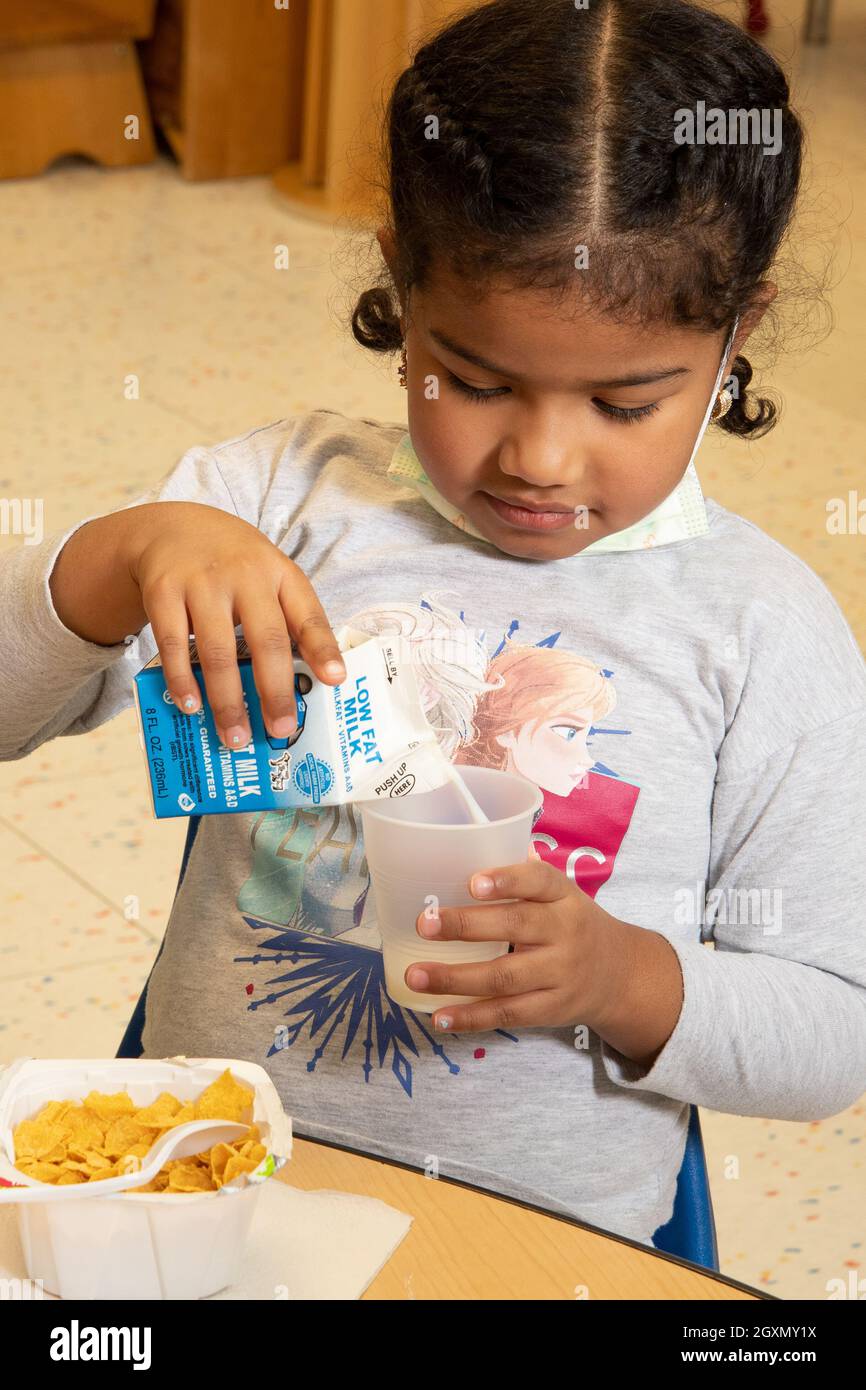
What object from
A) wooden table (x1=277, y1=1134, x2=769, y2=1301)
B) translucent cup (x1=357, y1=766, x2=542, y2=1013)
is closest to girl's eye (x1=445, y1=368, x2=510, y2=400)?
translucent cup (x1=357, y1=766, x2=542, y2=1013)

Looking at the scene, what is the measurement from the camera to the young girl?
904 mm

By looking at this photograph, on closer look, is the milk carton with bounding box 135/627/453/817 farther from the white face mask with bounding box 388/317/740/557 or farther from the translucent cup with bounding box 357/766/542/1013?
the white face mask with bounding box 388/317/740/557

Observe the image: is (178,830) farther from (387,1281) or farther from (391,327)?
(387,1281)

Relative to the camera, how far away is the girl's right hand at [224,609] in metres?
0.79

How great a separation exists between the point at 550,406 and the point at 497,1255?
0.43 metres

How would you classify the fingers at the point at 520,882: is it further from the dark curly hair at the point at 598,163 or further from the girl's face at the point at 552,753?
the dark curly hair at the point at 598,163

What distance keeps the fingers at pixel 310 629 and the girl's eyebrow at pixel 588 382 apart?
0.51 feet

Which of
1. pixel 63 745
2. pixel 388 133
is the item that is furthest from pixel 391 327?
pixel 63 745

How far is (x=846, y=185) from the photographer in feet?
14.2

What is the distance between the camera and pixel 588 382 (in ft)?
2.95

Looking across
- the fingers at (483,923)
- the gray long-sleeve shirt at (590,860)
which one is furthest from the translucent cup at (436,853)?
the gray long-sleeve shirt at (590,860)

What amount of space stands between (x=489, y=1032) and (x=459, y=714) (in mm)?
187

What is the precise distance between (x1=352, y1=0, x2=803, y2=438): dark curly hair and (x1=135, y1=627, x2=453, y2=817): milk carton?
250 mm
